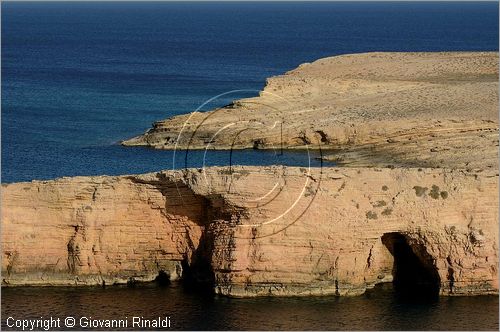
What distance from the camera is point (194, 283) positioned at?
4122cm

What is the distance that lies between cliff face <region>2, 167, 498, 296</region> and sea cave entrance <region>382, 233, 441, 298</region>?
0.06 m

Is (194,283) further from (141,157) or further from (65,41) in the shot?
(65,41)

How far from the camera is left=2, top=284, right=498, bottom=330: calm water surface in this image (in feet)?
122

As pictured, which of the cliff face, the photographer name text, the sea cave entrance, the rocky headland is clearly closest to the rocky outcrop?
the sea cave entrance

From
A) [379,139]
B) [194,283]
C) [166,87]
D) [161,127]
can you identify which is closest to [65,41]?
[166,87]

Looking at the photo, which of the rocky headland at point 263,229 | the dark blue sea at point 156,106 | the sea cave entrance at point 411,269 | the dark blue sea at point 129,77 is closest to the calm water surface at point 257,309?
the dark blue sea at point 156,106

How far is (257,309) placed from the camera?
38.3 meters

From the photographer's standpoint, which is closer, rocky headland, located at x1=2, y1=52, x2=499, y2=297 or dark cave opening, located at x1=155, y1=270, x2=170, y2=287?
rocky headland, located at x1=2, y1=52, x2=499, y2=297

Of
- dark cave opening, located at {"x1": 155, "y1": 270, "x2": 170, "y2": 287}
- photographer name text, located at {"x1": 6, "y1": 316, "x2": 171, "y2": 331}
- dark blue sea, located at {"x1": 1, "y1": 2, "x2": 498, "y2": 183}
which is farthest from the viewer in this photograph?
dark blue sea, located at {"x1": 1, "y1": 2, "x2": 498, "y2": 183}

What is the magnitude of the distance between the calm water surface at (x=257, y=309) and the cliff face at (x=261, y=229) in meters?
0.64

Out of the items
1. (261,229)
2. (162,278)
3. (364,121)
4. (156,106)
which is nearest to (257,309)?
(261,229)

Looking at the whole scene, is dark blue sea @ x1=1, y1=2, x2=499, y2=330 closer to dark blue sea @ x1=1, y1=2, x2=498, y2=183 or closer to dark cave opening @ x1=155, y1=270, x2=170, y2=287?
dark blue sea @ x1=1, y1=2, x2=498, y2=183

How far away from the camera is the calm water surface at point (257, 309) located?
37062 mm

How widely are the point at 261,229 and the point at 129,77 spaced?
6279 cm
